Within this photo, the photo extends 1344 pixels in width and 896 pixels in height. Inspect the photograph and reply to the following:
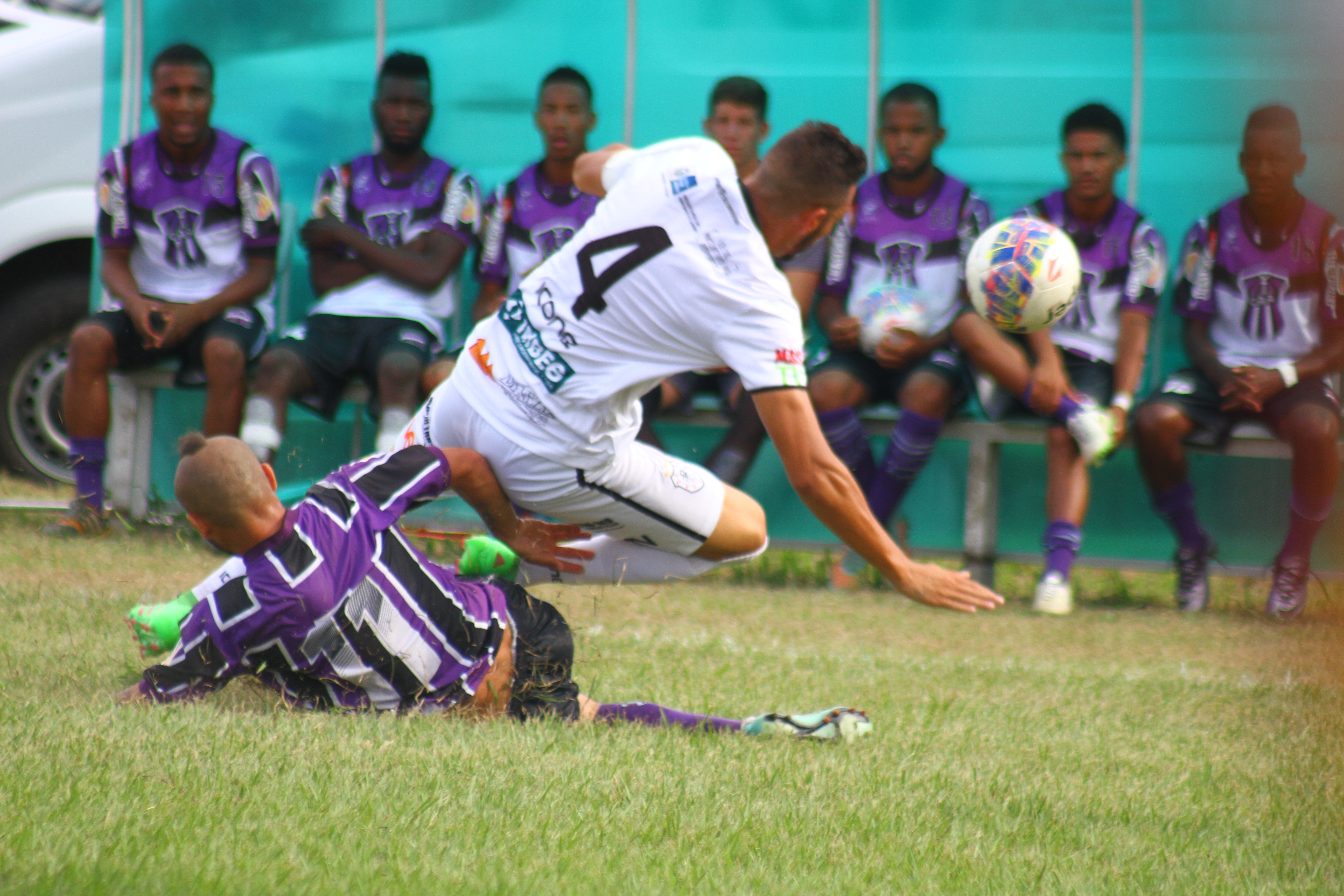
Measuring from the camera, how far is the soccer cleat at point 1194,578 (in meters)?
6.00

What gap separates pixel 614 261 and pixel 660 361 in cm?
29

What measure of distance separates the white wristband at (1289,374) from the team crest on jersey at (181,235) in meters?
4.95

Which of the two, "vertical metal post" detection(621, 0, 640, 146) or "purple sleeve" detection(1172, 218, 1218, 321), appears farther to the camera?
"vertical metal post" detection(621, 0, 640, 146)

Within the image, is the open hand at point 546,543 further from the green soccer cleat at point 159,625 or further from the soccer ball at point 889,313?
the soccer ball at point 889,313

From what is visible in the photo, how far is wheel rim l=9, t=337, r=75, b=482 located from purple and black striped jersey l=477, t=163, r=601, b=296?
215cm

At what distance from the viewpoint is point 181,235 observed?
259 inches

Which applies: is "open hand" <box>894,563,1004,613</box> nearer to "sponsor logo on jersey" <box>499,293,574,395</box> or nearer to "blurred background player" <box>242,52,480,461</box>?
"sponsor logo on jersey" <box>499,293,574,395</box>

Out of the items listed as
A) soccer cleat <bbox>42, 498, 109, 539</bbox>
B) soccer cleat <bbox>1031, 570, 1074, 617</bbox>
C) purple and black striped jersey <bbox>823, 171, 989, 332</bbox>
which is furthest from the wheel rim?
soccer cleat <bbox>1031, 570, 1074, 617</bbox>

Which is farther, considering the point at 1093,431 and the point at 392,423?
the point at 392,423

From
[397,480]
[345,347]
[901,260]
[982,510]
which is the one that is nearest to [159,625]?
[397,480]

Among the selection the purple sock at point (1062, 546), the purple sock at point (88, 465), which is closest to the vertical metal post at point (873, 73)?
the purple sock at point (1062, 546)

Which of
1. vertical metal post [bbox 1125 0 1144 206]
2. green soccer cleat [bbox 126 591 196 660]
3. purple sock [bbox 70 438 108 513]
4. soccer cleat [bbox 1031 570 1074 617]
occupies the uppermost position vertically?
vertical metal post [bbox 1125 0 1144 206]

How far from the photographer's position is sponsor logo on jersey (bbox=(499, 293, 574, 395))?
11.9ft

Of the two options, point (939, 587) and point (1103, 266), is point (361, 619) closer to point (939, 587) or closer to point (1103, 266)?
point (939, 587)
